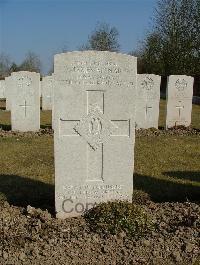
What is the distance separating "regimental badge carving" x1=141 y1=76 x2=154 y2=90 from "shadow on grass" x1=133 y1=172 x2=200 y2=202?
6.33m

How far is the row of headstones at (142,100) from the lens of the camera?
42.4 feet

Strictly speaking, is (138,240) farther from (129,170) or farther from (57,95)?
(57,95)

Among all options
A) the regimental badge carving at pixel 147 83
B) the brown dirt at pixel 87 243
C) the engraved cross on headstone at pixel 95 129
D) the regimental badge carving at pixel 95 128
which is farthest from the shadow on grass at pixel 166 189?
the regimental badge carving at pixel 147 83

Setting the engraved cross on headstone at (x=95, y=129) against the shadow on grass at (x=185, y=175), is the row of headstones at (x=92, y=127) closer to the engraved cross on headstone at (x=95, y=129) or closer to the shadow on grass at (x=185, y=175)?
the engraved cross on headstone at (x=95, y=129)

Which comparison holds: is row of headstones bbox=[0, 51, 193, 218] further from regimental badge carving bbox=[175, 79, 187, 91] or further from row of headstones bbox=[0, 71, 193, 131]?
regimental badge carving bbox=[175, 79, 187, 91]

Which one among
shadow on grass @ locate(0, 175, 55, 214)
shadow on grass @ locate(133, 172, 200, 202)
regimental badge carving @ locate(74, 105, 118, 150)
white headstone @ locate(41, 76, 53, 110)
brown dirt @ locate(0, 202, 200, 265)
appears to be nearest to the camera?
brown dirt @ locate(0, 202, 200, 265)

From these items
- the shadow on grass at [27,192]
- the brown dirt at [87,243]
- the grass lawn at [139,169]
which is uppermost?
the brown dirt at [87,243]

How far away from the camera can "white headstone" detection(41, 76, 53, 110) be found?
65.2 feet

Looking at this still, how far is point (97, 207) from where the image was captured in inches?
205

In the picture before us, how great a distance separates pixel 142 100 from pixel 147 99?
0.18m

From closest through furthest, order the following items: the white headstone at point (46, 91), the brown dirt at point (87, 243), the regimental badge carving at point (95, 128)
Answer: the brown dirt at point (87, 243), the regimental badge carving at point (95, 128), the white headstone at point (46, 91)

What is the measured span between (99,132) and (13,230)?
1.63 metres

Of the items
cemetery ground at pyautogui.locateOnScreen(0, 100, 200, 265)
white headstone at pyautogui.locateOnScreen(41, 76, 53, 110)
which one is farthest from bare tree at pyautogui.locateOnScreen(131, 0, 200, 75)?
cemetery ground at pyautogui.locateOnScreen(0, 100, 200, 265)

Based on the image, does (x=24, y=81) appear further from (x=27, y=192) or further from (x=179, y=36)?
(x=179, y=36)
